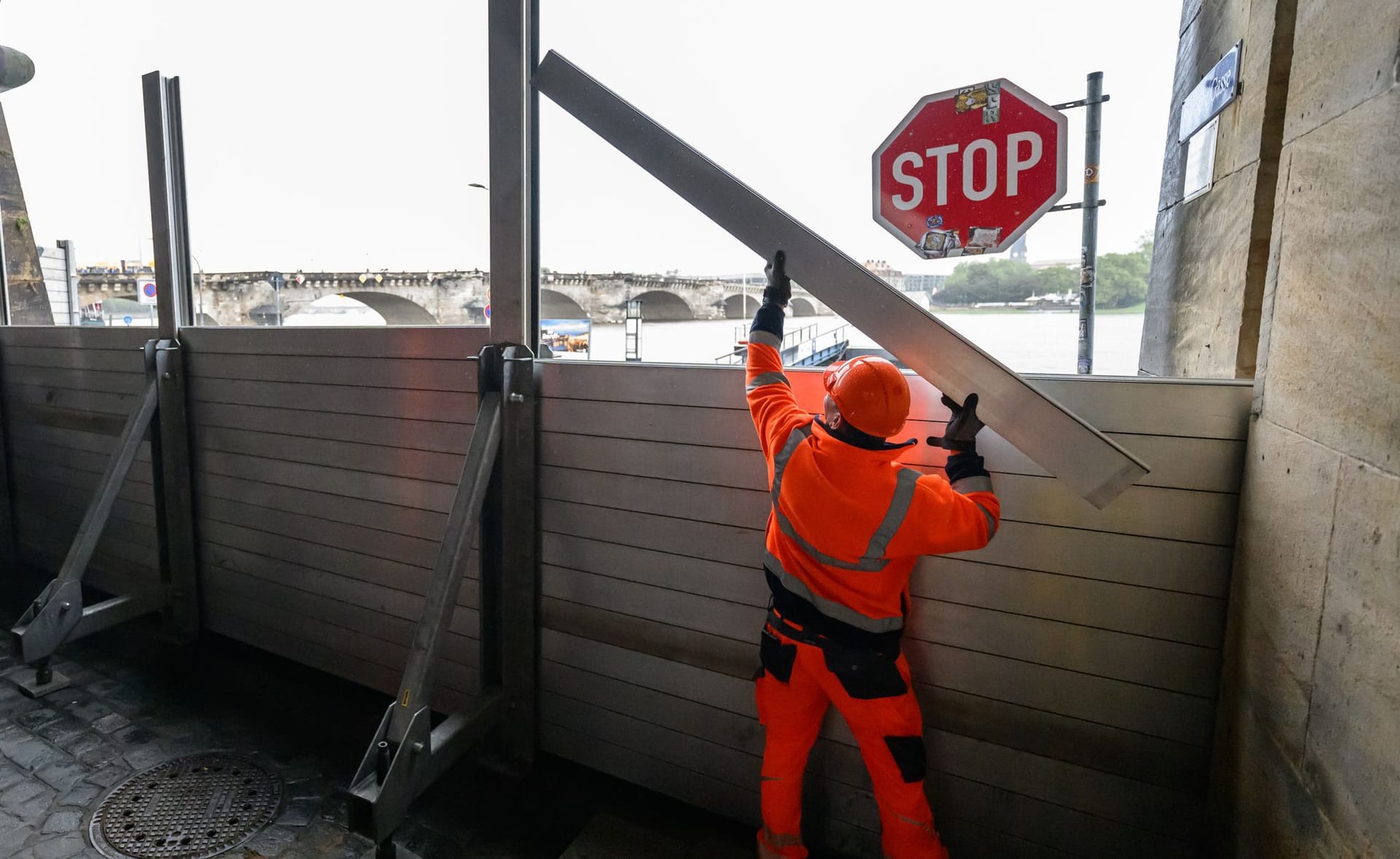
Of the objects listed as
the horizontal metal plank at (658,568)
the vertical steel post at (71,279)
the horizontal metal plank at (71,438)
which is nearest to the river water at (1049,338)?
the horizontal metal plank at (658,568)

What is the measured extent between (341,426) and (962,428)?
10.5ft

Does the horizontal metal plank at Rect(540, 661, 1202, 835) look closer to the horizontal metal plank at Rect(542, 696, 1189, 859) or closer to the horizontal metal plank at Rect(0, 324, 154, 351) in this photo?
the horizontal metal plank at Rect(542, 696, 1189, 859)

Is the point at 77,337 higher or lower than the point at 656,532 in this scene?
higher

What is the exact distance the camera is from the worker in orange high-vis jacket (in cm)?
194

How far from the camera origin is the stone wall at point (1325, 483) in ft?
4.01

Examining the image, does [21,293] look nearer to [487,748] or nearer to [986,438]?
[487,748]

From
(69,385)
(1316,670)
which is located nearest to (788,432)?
(1316,670)

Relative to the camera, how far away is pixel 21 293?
18.3ft

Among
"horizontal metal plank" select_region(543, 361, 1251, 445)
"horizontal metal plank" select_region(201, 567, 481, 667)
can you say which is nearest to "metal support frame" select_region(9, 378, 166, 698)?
"horizontal metal plank" select_region(201, 567, 481, 667)

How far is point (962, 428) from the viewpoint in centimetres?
202

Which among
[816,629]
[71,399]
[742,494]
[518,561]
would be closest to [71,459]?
[71,399]

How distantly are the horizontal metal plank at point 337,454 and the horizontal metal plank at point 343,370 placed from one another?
0.33 metres

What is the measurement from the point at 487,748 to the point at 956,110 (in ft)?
10.9

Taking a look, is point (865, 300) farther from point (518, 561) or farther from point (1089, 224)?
point (518, 561)
